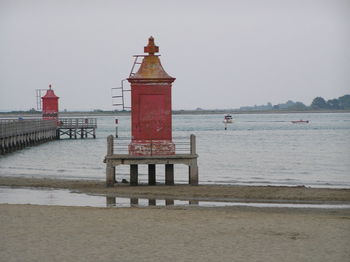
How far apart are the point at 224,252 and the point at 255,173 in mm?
22768

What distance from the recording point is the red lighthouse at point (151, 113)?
2173 cm

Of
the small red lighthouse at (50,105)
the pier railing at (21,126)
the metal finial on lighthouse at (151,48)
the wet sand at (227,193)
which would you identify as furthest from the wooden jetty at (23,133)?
the metal finial on lighthouse at (151,48)

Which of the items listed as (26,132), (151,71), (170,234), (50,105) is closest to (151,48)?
(151,71)

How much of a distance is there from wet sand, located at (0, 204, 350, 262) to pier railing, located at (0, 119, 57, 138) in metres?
27.8

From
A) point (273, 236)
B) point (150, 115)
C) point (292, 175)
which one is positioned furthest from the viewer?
point (292, 175)

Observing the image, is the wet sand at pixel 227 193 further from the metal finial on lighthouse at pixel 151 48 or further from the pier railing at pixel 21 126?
the pier railing at pixel 21 126

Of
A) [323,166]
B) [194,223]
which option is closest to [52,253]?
[194,223]

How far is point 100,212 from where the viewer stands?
1586 centimetres

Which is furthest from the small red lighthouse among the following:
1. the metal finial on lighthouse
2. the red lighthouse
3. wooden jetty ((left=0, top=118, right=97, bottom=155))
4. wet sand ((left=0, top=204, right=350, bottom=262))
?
wet sand ((left=0, top=204, right=350, bottom=262))

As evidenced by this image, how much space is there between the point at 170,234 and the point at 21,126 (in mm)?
39851

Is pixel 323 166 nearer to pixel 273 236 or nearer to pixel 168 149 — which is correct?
pixel 168 149

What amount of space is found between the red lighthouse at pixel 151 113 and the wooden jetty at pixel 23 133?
22.0 metres

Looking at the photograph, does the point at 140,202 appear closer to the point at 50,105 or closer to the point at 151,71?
the point at 151,71

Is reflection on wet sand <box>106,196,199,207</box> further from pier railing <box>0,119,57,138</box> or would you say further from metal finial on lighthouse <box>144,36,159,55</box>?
pier railing <box>0,119,57,138</box>
